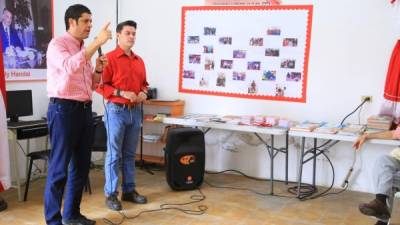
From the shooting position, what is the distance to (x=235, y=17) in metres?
4.61

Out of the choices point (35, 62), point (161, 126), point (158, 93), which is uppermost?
point (35, 62)

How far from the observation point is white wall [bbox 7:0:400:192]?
407 centimetres

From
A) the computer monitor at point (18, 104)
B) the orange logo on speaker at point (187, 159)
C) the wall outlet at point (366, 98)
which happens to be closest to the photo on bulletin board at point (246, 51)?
the wall outlet at point (366, 98)

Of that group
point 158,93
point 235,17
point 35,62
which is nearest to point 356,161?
point 235,17

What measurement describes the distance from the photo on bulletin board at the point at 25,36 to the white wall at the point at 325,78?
0.11 meters

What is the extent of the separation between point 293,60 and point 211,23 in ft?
3.31

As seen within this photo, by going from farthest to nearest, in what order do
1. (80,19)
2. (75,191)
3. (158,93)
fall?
(158,93) → (75,191) → (80,19)

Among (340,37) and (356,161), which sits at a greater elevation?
(340,37)

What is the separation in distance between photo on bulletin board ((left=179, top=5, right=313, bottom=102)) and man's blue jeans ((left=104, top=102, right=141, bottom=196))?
1430mm

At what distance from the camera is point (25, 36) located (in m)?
4.08

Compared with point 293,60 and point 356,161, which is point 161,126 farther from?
Result: point 356,161

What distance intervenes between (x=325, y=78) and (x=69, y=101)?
2612 mm

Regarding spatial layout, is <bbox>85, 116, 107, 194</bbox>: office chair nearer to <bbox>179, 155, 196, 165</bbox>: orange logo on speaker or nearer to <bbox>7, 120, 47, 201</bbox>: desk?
<bbox>7, 120, 47, 201</bbox>: desk

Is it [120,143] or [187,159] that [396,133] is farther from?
A: [120,143]
